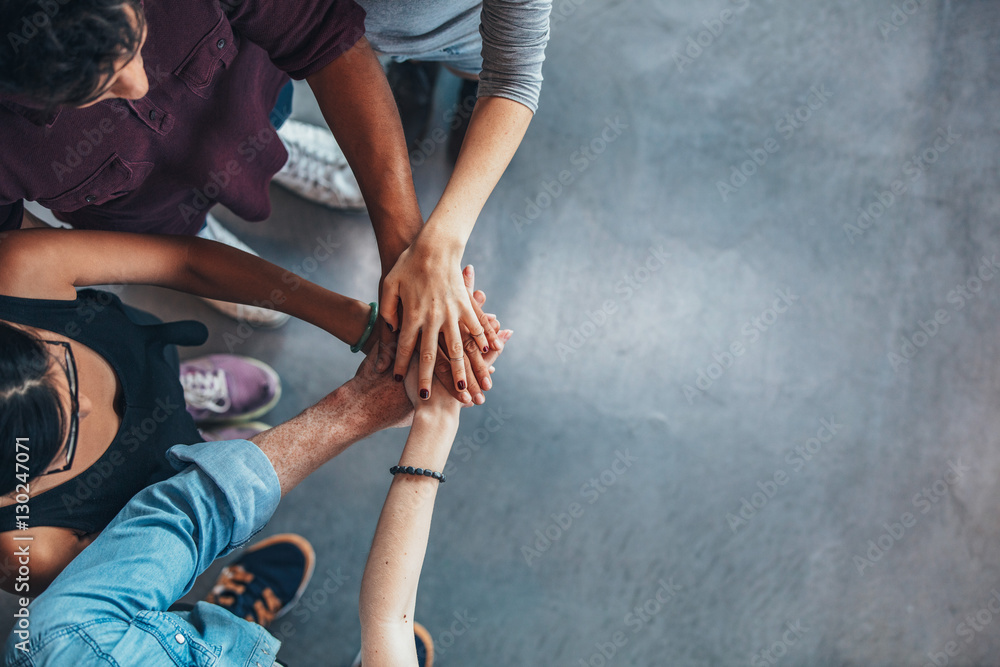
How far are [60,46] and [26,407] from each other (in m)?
0.55

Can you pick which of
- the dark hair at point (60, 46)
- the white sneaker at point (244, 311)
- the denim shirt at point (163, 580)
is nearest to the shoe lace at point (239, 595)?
the denim shirt at point (163, 580)

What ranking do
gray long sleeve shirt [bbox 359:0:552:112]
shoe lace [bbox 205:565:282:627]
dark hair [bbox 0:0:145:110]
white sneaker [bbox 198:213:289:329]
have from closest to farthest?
dark hair [bbox 0:0:145:110]
gray long sleeve shirt [bbox 359:0:552:112]
shoe lace [bbox 205:565:282:627]
white sneaker [bbox 198:213:289:329]

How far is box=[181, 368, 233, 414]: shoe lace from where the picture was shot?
68.2 inches

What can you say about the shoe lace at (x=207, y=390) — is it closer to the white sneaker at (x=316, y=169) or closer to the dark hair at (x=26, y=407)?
the white sneaker at (x=316, y=169)

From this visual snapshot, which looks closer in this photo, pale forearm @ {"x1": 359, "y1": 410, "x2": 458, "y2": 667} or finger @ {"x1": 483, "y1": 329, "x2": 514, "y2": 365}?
pale forearm @ {"x1": 359, "y1": 410, "x2": 458, "y2": 667}

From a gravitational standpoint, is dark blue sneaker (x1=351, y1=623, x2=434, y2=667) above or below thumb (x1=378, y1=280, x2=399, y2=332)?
below

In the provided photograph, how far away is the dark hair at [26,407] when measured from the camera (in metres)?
0.86

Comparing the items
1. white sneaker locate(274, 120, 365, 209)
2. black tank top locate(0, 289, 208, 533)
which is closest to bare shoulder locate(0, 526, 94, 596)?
black tank top locate(0, 289, 208, 533)

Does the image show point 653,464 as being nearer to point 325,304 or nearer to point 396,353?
point 396,353

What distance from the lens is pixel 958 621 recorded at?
1.93 metres

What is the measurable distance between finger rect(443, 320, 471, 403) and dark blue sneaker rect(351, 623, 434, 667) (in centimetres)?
98

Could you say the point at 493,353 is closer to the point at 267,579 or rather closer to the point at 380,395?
the point at 380,395

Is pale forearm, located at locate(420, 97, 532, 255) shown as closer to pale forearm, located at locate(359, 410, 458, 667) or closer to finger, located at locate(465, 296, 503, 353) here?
finger, located at locate(465, 296, 503, 353)

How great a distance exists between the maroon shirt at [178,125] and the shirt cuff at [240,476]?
1.62 feet
